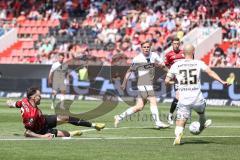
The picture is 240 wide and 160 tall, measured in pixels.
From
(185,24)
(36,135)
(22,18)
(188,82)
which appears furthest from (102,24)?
(188,82)

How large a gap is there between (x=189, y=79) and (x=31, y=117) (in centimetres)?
346

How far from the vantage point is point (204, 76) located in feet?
118

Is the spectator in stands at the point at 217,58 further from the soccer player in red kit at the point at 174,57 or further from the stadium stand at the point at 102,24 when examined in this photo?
the soccer player in red kit at the point at 174,57

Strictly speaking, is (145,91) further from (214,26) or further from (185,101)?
(214,26)

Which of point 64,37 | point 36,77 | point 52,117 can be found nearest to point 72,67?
point 36,77

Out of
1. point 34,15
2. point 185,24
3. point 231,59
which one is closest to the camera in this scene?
point 231,59

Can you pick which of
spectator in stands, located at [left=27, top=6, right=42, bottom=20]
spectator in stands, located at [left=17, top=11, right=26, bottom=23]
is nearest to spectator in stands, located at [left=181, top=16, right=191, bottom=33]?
spectator in stands, located at [left=27, top=6, right=42, bottom=20]

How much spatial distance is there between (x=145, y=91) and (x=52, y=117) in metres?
4.36

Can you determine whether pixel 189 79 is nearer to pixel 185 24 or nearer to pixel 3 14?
pixel 185 24

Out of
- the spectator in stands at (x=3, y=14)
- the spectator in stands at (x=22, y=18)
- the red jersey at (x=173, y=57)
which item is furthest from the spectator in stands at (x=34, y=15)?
the red jersey at (x=173, y=57)

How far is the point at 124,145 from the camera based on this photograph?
1494cm

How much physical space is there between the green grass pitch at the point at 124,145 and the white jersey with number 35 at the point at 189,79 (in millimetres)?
953

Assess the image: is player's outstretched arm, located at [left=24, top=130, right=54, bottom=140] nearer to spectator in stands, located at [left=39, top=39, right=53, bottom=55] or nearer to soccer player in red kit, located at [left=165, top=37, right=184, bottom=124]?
soccer player in red kit, located at [left=165, top=37, right=184, bottom=124]

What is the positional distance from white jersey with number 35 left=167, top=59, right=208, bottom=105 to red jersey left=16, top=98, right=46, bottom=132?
10.1 feet
